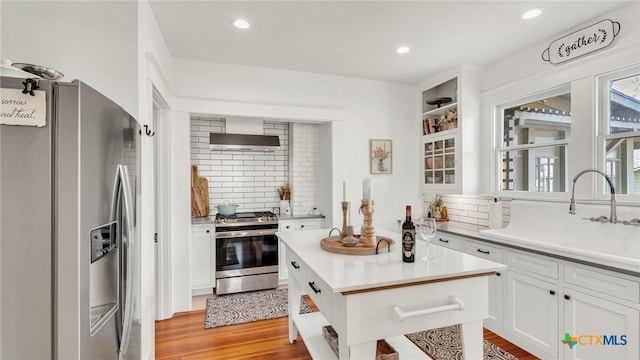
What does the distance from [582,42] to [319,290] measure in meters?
2.87

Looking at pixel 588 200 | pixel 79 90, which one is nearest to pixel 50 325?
pixel 79 90

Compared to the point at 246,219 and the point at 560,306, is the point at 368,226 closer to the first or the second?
the point at 560,306

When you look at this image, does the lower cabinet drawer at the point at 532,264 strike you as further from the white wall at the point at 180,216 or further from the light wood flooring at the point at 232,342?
the white wall at the point at 180,216

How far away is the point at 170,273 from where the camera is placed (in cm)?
320

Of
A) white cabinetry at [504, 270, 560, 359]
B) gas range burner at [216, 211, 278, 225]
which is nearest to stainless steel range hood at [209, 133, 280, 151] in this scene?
gas range burner at [216, 211, 278, 225]

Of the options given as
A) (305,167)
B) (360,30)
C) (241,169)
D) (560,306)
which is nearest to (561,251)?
(560,306)

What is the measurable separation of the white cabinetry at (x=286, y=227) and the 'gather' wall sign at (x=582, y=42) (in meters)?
2.92

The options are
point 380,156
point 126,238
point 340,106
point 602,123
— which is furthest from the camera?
point 380,156

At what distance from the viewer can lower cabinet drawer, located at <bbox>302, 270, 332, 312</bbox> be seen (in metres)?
1.55

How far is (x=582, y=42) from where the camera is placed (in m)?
2.54

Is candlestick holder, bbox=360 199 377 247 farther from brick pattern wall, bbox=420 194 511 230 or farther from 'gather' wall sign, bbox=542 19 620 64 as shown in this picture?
'gather' wall sign, bbox=542 19 620 64

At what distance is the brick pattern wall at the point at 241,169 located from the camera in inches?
161

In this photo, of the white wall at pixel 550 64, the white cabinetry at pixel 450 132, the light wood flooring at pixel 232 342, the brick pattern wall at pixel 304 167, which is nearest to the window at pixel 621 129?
the white wall at pixel 550 64

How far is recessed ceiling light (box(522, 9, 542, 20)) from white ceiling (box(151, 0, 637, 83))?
0.04 m
